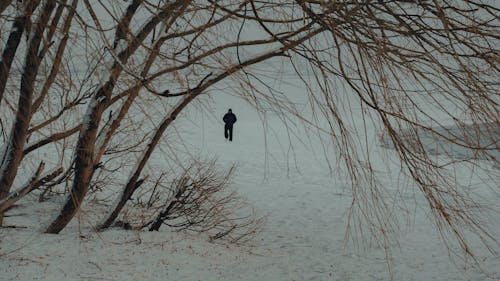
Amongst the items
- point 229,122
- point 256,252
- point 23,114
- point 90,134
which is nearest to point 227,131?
point 229,122

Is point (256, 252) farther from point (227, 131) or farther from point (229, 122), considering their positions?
point (227, 131)

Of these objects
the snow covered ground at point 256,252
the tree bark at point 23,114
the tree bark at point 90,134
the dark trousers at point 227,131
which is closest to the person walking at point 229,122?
the dark trousers at point 227,131

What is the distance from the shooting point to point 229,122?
59.3 feet

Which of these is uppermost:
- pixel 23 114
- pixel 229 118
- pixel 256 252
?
pixel 229 118

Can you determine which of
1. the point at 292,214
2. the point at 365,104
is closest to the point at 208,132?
the point at 292,214

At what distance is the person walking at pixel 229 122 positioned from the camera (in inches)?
702

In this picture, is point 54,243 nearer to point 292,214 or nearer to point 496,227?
point 292,214

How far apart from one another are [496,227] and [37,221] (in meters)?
8.44

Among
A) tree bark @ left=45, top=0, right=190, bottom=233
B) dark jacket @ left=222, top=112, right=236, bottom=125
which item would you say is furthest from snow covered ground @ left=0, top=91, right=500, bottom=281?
dark jacket @ left=222, top=112, right=236, bottom=125

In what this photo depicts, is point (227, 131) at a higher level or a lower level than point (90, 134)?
higher

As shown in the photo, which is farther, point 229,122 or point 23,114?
point 229,122

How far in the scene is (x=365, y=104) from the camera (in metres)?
3.07

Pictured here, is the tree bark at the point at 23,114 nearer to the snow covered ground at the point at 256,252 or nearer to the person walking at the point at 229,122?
the snow covered ground at the point at 256,252

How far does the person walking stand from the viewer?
17.8 m
